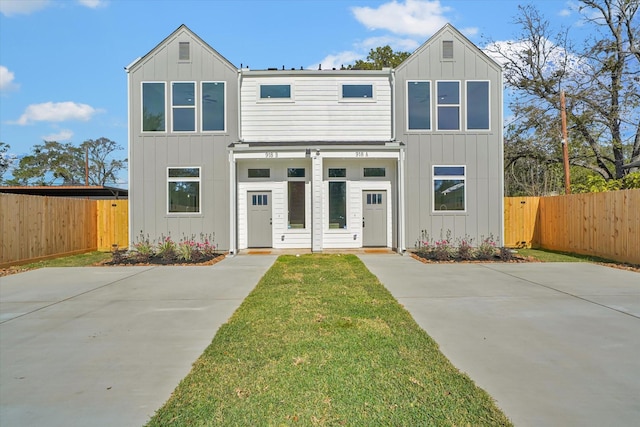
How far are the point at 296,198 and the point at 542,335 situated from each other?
9784 mm

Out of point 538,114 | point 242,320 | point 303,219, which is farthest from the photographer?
point 538,114

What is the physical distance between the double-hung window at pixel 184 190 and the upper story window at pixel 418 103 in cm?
755

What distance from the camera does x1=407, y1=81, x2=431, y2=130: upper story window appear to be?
13.4 metres

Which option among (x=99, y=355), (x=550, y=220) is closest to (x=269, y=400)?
(x=99, y=355)

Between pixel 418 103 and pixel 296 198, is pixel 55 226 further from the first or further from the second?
pixel 418 103

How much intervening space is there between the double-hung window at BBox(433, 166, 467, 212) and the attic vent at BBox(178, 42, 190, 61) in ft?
30.5

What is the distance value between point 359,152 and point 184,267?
6.40 meters

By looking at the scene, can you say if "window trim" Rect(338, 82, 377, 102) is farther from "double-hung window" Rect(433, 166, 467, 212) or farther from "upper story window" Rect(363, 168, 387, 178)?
"double-hung window" Rect(433, 166, 467, 212)

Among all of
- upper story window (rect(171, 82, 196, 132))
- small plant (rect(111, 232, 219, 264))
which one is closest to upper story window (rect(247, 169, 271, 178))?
upper story window (rect(171, 82, 196, 132))

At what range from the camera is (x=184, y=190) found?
1325 cm

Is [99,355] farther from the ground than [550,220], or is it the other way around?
[550,220]

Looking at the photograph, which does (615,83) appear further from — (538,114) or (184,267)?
(184,267)

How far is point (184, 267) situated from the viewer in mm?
10367

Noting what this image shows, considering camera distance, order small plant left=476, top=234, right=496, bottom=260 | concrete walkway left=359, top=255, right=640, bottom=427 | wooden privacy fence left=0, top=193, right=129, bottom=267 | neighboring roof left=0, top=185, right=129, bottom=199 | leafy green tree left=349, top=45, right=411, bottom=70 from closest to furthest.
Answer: concrete walkway left=359, top=255, right=640, bottom=427
wooden privacy fence left=0, top=193, right=129, bottom=267
small plant left=476, top=234, right=496, bottom=260
neighboring roof left=0, top=185, right=129, bottom=199
leafy green tree left=349, top=45, right=411, bottom=70
